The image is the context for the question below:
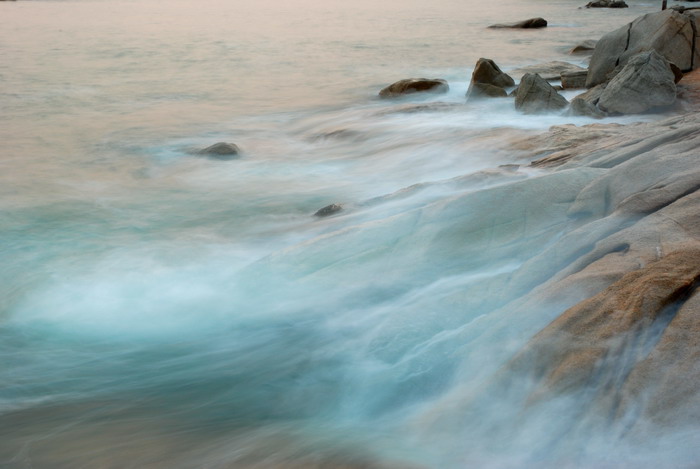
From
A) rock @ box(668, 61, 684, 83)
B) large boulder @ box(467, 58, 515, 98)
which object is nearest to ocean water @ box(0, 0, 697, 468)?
large boulder @ box(467, 58, 515, 98)

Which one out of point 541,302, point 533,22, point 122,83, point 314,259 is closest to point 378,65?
point 122,83

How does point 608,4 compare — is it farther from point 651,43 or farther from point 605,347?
point 605,347

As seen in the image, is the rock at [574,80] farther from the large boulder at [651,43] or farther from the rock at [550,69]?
the rock at [550,69]

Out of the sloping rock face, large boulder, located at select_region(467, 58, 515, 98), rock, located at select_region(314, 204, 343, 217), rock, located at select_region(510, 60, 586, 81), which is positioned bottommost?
rock, located at select_region(510, 60, 586, 81)

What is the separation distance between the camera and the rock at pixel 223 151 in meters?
8.28

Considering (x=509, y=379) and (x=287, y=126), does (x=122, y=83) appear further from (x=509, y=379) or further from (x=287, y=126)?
(x=509, y=379)

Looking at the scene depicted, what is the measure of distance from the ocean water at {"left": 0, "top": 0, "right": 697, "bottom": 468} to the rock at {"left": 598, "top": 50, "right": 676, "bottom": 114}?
56 cm

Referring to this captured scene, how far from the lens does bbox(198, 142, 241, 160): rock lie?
828 cm

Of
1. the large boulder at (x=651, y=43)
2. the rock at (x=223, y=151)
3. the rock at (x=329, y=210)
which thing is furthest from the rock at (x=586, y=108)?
the rock at (x=223, y=151)

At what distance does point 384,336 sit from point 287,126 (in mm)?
6869

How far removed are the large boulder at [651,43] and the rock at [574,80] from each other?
248 mm

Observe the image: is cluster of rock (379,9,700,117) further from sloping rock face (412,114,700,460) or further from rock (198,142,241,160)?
sloping rock face (412,114,700,460)

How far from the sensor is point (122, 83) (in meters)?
13.6

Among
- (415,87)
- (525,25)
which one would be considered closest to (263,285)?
(415,87)
